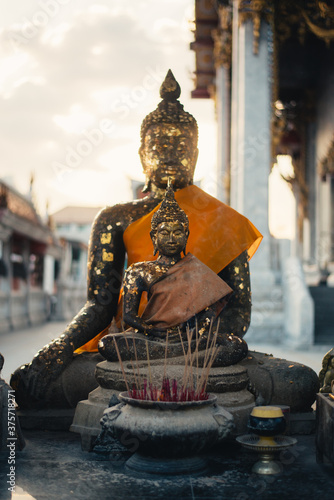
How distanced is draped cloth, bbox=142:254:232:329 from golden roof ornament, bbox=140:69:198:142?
1.26 meters

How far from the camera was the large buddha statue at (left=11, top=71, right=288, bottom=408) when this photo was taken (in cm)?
361

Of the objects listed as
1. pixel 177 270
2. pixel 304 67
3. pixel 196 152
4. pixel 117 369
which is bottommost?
pixel 117 369

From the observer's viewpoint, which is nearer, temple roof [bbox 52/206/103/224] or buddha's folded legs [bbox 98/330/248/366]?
buddha's folded legs [bbox 98/330/248/366]

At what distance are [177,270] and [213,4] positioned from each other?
14463 millimetres

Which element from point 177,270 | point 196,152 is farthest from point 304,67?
point 177,270

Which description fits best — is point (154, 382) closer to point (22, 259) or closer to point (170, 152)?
point (170, 152)

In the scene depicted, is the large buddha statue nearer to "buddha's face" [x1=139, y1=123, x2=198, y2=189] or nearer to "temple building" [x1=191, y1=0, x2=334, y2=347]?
"buddha's face" [x1=139, y1=123, x2=198, y2=189]

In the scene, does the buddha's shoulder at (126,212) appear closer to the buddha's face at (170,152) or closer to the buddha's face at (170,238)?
the buddha's face at (170,152)

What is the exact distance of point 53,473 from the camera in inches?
102

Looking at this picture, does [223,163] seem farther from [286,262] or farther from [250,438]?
[250,438]

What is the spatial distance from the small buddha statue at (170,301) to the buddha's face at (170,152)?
73 cm

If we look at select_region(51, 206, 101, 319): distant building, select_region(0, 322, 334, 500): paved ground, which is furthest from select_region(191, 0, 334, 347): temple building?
select_region(0, 322, 334, 500): paved ground

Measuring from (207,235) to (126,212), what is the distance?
2.01 ft

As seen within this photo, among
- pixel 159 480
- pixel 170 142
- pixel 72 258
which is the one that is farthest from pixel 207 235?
pixel 72 258
